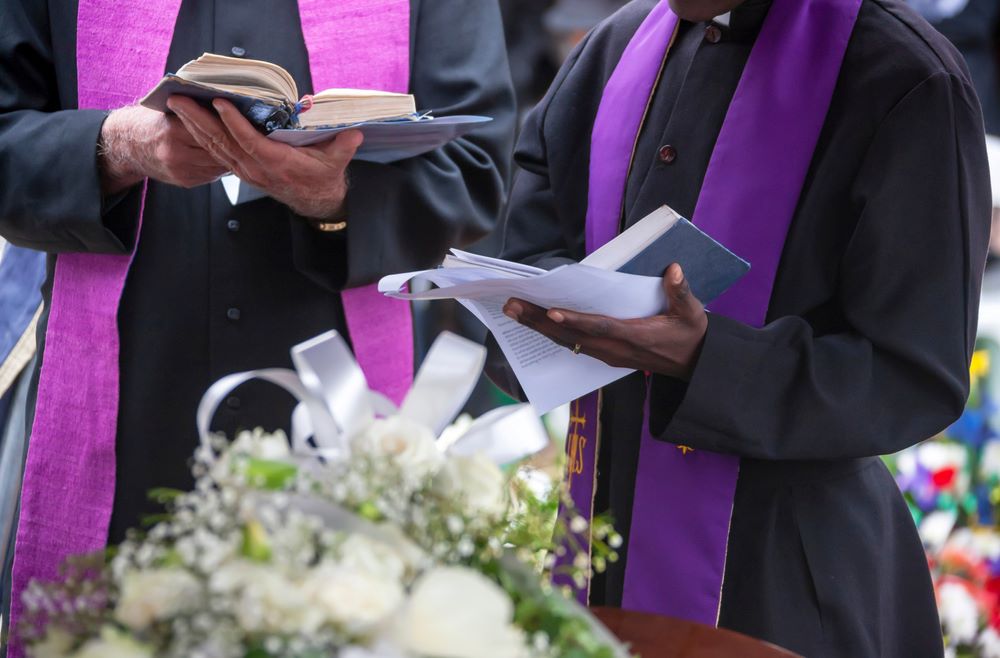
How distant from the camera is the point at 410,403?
4.11 feet

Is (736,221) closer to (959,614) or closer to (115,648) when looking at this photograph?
(115,648)

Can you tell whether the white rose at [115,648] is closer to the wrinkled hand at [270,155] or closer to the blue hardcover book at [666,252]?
the blue hardcover book at [666,252]

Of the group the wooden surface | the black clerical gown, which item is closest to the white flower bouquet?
the wooden surface

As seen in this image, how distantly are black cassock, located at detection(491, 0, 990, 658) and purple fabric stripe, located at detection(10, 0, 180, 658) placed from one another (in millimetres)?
831

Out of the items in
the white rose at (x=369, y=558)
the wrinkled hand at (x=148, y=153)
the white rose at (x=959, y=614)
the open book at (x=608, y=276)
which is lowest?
the white rose at (x=959, y=614)

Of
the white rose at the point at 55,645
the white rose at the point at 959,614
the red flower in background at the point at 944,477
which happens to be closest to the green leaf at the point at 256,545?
the white rose at the point at 55,645

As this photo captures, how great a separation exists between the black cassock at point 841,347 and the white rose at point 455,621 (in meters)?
0.74

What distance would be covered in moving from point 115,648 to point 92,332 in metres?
1.22

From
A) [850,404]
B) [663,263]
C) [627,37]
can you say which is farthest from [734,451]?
[627,37]

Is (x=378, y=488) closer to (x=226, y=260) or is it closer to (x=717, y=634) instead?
(x=717, y=634)

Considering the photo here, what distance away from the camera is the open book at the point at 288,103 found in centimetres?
164

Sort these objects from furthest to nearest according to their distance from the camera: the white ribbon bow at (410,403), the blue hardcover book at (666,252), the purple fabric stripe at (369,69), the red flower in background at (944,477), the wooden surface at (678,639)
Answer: the red flower in background at (944,477)
the purple fabric stripe at (369,69)
the blue hardcover book at (666,252)
the wooden surface at (678,639)
the white ribbon bow at (410,403)

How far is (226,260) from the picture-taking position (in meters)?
2.08

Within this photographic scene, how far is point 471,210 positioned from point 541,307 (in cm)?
53
